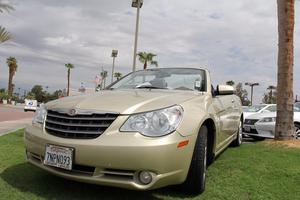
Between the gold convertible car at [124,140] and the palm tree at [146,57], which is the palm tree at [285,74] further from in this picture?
the palm tree at [146,57]

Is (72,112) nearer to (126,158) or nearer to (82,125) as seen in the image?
(82,125)

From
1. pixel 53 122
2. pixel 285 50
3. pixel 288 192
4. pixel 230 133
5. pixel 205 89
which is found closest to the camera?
pixel 53 122

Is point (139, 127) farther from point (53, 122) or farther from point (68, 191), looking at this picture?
point (68, 191)

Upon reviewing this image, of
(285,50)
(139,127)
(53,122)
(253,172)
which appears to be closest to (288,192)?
(253,172)

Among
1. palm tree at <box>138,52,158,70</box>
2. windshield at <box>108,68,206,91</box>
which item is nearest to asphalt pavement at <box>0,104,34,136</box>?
windshield at <box>108,68,206,91</box>

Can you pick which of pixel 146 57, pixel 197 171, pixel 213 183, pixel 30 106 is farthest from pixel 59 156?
pixel 146 57

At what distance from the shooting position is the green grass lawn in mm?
4168

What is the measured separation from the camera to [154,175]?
3578 mm

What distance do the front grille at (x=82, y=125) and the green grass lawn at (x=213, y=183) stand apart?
722 millimetres

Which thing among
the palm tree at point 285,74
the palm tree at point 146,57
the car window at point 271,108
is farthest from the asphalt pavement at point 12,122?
the palm tree at point 146,57

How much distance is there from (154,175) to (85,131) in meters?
0.77

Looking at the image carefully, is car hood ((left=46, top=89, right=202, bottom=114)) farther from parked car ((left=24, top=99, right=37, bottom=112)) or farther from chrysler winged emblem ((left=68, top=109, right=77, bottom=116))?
parked car ((left=24, top=99, right=37, bottom=112))

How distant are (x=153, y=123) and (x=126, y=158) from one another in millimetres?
423

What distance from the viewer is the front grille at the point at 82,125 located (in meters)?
3.67
